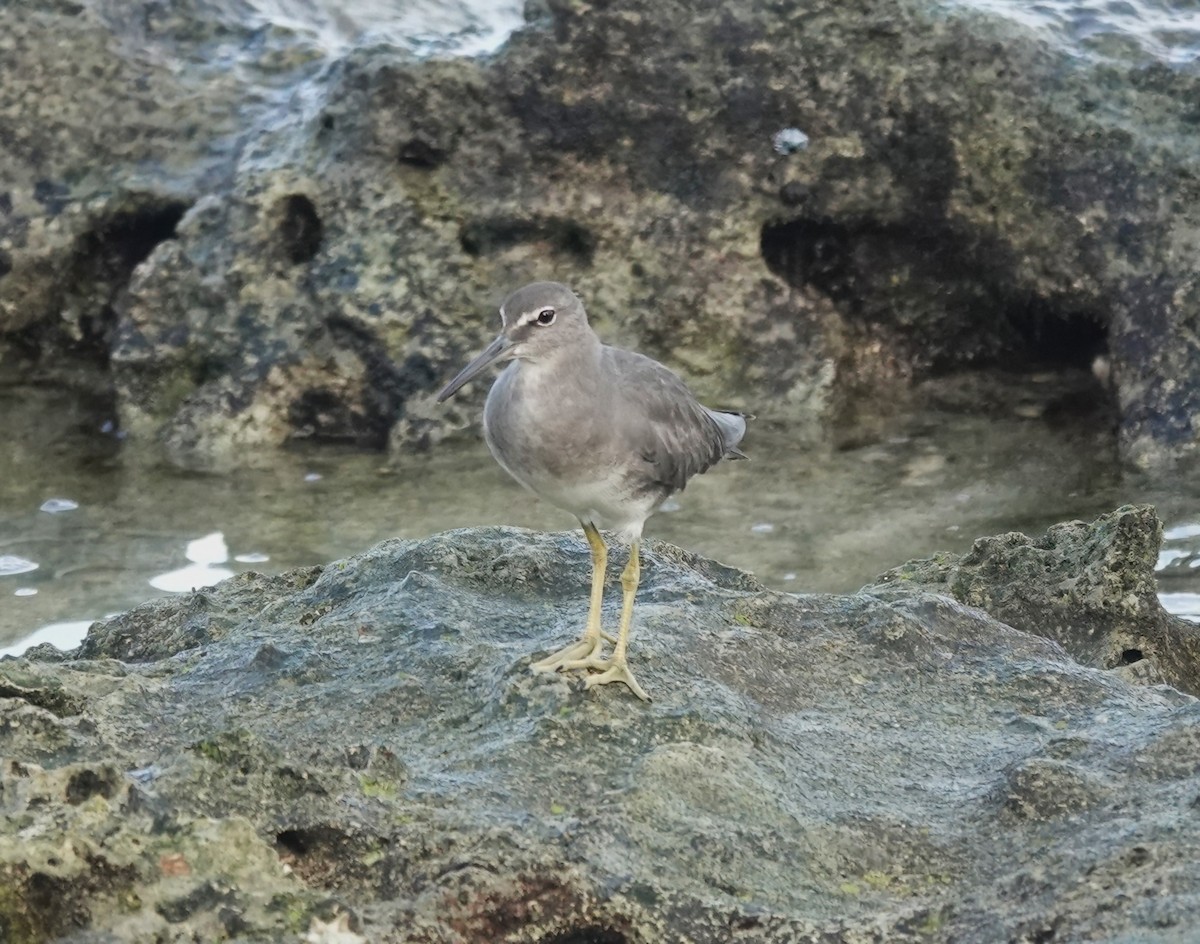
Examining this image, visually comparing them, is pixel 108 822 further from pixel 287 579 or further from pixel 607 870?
pixel 287 579

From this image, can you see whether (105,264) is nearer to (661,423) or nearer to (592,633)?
(661,423)

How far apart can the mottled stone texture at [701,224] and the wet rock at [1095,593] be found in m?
2.58

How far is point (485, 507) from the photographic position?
6863 mm

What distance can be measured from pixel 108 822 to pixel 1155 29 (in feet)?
21.7

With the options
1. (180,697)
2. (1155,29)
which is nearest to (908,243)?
(1155,29)

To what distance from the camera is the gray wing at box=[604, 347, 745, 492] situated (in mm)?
4129

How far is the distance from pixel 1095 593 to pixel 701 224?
11.1ft

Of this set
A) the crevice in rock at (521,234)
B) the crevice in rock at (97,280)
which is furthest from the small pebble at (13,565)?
the crevice in rock at (521,234)

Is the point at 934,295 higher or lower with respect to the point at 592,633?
lower

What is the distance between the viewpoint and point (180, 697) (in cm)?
352

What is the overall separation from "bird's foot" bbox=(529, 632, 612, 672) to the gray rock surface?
80mm

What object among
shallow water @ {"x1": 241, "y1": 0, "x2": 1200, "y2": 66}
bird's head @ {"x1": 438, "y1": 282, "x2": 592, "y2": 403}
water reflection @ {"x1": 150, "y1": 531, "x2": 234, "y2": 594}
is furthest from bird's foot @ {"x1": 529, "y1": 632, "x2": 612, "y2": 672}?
shallow water @ {"x1": 241, "y1": 0, "x2": 1200, "y2": 66}

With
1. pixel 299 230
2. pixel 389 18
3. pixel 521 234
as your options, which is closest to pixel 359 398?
pixel 299 230

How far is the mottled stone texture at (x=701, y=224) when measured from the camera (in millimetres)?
7086
